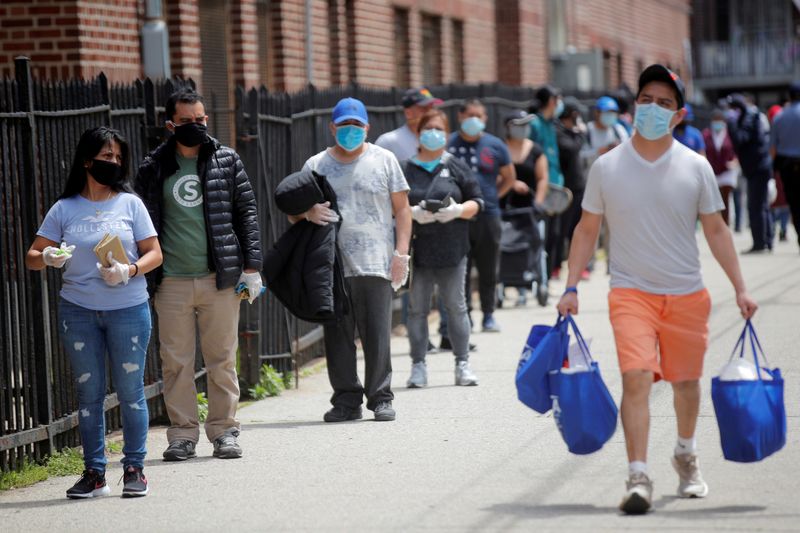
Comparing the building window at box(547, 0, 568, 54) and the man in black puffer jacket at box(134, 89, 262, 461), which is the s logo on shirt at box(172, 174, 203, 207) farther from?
the building window at box(547, 0, 568, 54)

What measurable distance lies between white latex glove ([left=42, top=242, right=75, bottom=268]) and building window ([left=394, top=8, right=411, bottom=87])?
13942 mm

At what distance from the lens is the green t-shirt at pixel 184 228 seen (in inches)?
299

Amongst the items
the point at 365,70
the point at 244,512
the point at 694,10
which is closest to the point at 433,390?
the point at 244,512

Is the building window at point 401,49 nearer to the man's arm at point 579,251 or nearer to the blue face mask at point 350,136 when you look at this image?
the blue face mask at point 350,136

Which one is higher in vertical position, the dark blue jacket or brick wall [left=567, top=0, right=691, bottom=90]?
brick wall [left=567, top=0, right=691, bottom=90]

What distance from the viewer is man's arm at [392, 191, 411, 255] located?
348 inches

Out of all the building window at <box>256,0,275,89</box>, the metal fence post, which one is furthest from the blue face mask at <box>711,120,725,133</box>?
the metal fence post

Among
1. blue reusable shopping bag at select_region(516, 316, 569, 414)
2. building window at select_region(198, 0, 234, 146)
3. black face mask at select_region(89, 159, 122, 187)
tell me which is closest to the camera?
blue reusable shopping bag at select_region(516, 316, 569, 414)

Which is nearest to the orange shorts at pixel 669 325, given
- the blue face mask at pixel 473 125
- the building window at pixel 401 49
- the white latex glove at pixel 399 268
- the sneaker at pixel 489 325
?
the white latex glove at pixel 399 268

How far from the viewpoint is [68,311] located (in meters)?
6.85

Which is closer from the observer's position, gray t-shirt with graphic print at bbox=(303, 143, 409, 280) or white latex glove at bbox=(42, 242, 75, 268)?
white latex glove at bbox=(42, 242, 75, 268)

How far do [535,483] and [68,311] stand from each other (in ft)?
7.42

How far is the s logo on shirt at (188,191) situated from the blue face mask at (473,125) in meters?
4.42

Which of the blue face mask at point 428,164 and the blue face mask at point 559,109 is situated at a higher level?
the blue face mask at point 559,109
